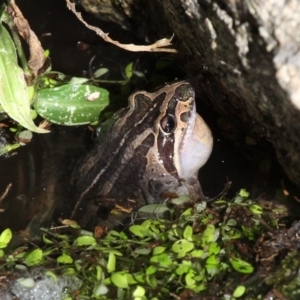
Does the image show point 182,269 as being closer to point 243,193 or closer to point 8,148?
point 243,193

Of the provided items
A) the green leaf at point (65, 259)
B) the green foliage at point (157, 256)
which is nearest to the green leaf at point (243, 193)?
the green foliage at point (157, 256)

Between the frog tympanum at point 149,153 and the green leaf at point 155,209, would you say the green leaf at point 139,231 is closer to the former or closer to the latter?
the green leaf at point 155,209

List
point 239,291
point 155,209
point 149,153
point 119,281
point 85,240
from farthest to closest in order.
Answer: point 149,153, point 155,209, point 85,240, point 119,281, point 239,291

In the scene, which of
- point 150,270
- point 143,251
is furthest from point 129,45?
point 150,270

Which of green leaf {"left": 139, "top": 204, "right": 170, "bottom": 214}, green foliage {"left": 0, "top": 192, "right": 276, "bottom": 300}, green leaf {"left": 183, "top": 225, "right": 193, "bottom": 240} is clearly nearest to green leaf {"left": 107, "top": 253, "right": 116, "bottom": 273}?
green foliage {"left": 0, "top": 192, "right": 276, "bottom": 300}

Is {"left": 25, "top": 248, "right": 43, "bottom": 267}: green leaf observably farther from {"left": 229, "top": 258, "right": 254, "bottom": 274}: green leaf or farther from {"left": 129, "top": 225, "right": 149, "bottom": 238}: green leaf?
{"left": 229, "top": 258, "right": 254, "bottom": 274}: green leaf

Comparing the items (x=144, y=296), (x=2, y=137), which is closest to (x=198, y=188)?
(x=144, y=296)

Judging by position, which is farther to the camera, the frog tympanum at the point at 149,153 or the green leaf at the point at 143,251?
the frog tympanum at the point at 149,153
